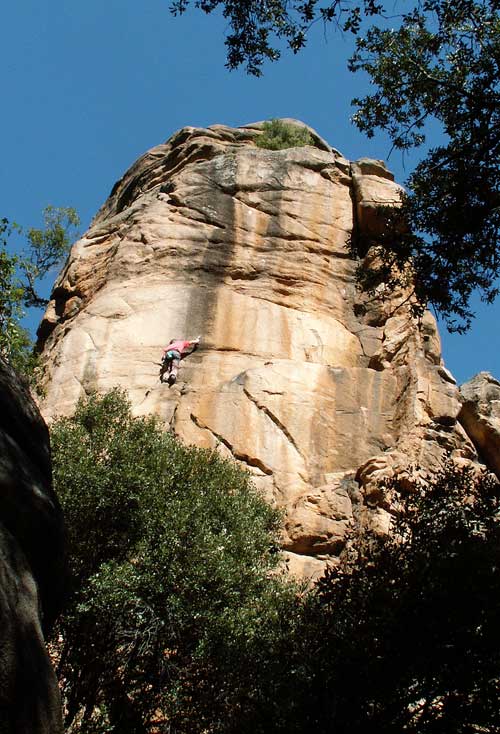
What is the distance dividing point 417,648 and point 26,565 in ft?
16.1

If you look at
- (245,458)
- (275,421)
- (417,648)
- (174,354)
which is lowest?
(417,648)

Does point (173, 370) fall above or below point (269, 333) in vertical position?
below

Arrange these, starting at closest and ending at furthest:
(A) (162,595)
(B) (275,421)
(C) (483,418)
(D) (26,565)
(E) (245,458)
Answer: (D) (26,565), (A) (162,595), (E) (245,458), (B) (275,421), (C) (483,418)

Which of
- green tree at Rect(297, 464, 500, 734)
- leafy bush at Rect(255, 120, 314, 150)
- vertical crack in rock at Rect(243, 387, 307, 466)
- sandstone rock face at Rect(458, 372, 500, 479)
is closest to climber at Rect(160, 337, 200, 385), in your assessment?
vertical crack in rock at Rect(243, 387, 307, 466)

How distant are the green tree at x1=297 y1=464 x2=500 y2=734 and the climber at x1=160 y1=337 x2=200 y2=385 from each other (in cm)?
1295

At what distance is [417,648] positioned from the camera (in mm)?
10617

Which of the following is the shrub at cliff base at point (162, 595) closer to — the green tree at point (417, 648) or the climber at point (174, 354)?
the green tree at point (417, 648)

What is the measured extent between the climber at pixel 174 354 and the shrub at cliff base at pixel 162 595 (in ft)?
17.2

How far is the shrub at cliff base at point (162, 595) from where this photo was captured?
13586mm

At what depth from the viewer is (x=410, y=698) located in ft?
34.2

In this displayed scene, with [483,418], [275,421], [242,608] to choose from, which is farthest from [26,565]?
[483,418]

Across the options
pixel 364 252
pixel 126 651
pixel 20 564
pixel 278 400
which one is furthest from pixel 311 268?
pixel 20 564

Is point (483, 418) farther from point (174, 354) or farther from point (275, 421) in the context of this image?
point (174, 354)

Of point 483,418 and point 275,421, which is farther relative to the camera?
point 483,418
